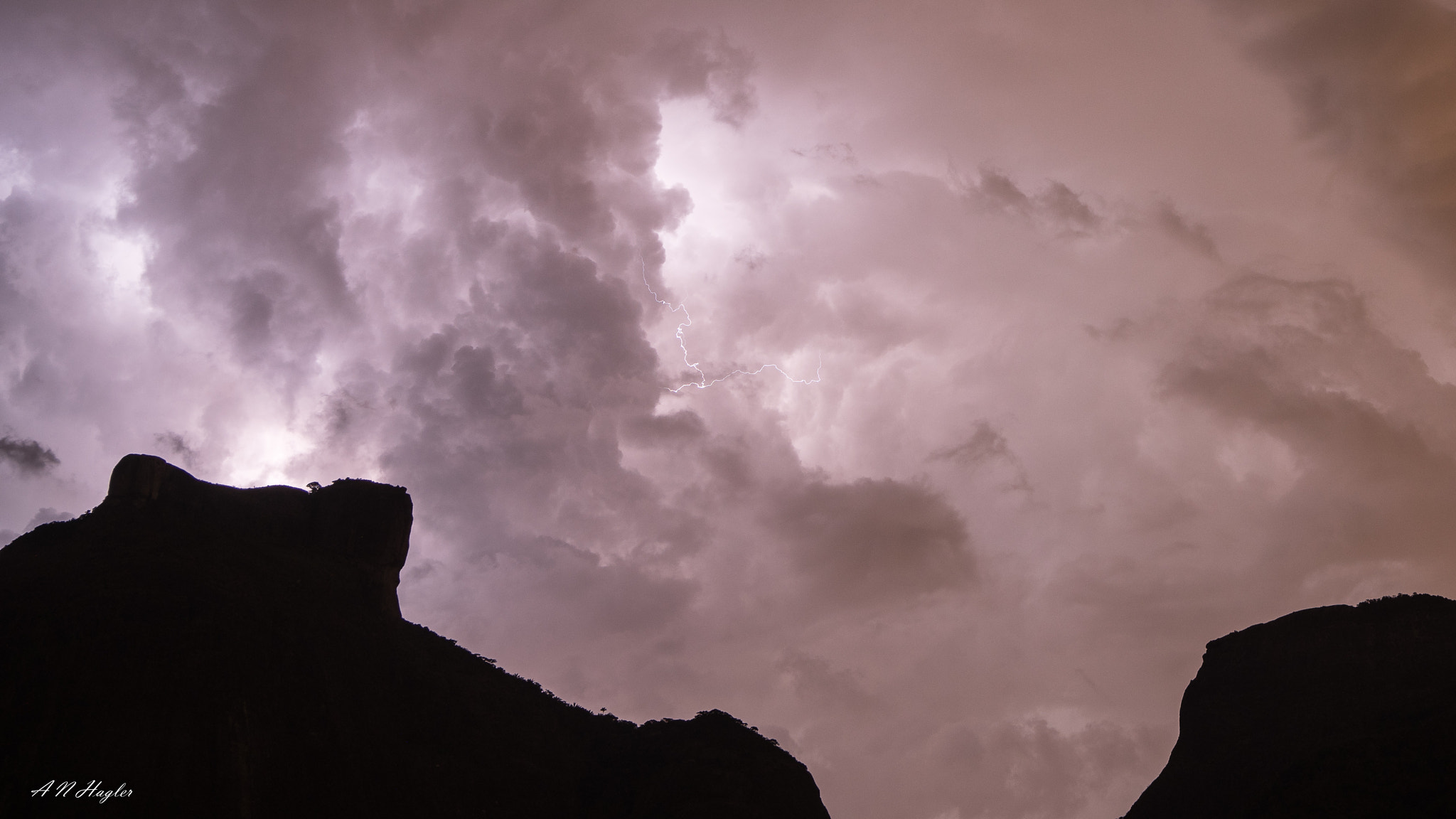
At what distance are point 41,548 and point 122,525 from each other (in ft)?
17.0

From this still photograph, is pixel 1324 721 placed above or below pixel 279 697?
below

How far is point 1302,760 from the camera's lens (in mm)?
80938

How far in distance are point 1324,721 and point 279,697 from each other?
275ft

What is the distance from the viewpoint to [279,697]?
2653 inches

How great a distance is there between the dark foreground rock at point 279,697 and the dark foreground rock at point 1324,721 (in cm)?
3755

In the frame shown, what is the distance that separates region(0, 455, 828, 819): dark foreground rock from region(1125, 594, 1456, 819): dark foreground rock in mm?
37546

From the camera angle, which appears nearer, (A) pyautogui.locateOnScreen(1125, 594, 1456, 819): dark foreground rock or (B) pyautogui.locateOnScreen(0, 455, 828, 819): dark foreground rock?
(B) pyautogui.locateOnScreen(0, 455, 828, 819): dark foreground rock

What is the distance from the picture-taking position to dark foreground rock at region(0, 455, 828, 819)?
189ft

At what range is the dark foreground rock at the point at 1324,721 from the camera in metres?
72.9

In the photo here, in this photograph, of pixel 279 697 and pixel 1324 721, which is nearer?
pixel 279 697

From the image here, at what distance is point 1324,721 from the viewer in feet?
293

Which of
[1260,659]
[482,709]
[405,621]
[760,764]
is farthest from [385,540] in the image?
[1260,659]

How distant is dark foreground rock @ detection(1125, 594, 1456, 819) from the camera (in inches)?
2872

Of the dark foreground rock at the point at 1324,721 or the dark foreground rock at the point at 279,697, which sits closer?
Answer: the dark foreground rock at the point at 279,697
